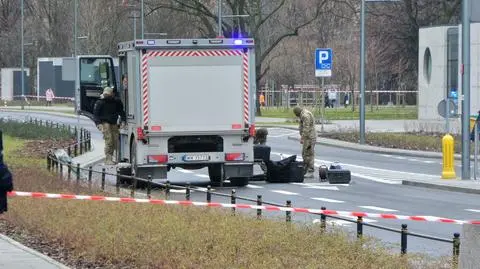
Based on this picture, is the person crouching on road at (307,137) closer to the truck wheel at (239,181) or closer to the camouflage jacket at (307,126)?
the camouflage jacket at (307,126)

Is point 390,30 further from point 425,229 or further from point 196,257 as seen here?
point 196,257

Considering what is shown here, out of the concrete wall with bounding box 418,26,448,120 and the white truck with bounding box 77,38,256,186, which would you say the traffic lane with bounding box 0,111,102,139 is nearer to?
the concrete wall with bounding box 418,26,448,120

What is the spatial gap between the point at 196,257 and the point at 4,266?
2084 mm

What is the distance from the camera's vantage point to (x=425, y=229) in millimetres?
15180

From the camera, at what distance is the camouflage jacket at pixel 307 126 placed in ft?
83.1

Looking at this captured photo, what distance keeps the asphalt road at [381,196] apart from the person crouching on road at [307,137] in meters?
0.64

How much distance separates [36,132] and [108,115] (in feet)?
42.2

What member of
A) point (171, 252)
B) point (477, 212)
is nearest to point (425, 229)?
point (477, 212)

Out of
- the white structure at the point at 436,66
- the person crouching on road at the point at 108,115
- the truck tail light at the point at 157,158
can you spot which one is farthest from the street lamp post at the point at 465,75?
the white structure at the point at 436,66

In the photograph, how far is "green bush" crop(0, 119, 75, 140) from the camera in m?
39.0

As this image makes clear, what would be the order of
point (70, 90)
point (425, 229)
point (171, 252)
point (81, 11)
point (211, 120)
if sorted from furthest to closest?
point (70, 90) → point (81, 11) → point (211, 120) → point (425, 229) → point (171, 252)

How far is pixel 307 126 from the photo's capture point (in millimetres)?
25484

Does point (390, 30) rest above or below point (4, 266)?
above

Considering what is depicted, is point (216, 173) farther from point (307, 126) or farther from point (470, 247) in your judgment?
point (470, 247)
